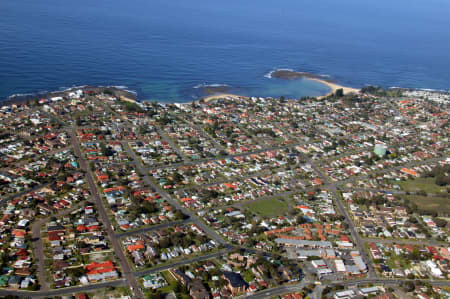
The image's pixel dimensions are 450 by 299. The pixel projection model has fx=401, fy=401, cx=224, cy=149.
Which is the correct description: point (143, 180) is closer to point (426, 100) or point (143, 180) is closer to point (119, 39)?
point (426, 100)

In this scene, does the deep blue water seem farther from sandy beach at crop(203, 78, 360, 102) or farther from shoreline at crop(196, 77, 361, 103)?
sandy beach at crop(203, 78, 360, 102)

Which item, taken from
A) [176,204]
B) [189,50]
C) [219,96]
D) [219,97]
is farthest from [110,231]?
[189,50]

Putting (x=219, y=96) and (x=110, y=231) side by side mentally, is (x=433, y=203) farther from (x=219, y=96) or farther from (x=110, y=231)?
(x=219, y=96)

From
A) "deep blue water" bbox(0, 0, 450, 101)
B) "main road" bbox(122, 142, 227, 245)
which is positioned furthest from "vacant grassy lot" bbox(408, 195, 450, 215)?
"deep blue water" bbox(0, 0, 450, 101)

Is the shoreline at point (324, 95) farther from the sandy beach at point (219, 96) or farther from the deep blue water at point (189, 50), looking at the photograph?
the deep blue water at point (189, 50)

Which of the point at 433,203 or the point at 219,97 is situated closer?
the point at 433,203
